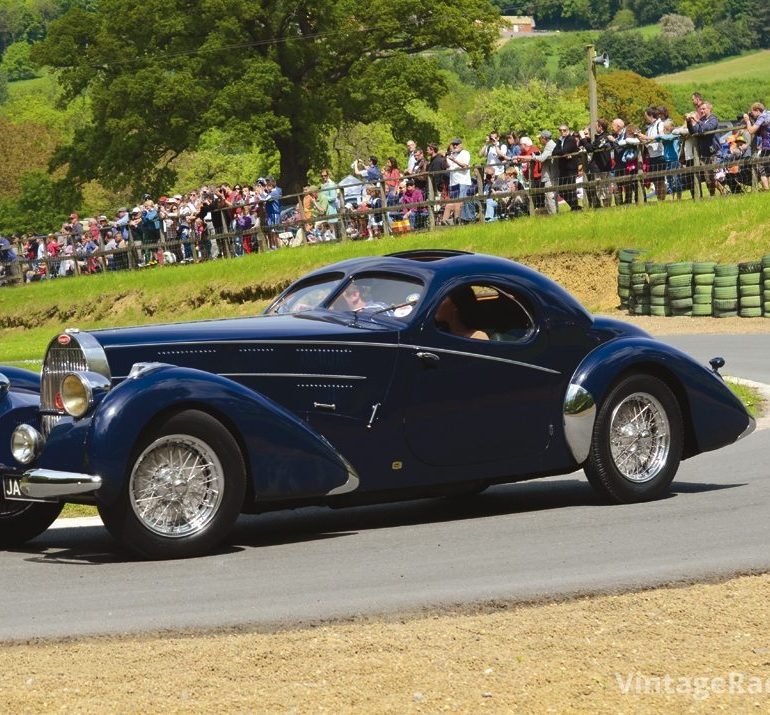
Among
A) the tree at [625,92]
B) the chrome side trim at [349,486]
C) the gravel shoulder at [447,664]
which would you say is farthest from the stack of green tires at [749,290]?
the tree at [625,92]

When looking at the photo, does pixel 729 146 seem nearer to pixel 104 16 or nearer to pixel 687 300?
pixel 687 300

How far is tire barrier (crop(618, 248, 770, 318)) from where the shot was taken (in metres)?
23.7

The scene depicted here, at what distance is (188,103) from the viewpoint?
4959cm

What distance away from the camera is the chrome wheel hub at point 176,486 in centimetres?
776

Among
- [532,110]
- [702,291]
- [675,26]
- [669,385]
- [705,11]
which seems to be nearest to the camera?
[669,385]

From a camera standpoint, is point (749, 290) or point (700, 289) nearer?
point (749, 290)

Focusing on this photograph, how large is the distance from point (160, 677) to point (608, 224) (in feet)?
79.6

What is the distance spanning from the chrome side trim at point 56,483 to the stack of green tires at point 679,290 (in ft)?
59.6

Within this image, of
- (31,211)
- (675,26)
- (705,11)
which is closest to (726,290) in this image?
(31,211)

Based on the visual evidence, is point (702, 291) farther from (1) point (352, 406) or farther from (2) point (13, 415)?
(2) point (13, 415)

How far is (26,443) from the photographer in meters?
8.26

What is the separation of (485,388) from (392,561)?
1602mm

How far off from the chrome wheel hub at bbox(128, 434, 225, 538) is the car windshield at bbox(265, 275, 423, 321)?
1532mm

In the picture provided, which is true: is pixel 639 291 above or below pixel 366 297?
below
